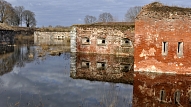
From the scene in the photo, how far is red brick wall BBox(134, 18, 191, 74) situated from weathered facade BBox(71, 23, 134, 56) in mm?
8124

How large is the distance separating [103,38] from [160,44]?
34.1ft

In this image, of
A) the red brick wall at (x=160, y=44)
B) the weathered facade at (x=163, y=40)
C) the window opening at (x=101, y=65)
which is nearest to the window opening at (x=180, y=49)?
the weathered facade at (x=163, y=40)

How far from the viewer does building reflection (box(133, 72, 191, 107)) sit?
29.7ft

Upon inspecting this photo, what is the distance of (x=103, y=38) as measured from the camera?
79.9 ft

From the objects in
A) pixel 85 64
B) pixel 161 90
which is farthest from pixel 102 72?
pixel 161 90

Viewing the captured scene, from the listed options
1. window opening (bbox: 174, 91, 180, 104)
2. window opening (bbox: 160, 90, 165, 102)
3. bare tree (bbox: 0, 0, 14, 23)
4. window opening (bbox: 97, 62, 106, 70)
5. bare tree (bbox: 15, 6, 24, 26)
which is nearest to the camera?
window opening (bbox: 174, 91, 180, 104)

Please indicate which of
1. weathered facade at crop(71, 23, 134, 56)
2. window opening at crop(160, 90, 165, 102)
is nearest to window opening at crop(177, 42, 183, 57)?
window opening at crop(160, 90, 165, 102)

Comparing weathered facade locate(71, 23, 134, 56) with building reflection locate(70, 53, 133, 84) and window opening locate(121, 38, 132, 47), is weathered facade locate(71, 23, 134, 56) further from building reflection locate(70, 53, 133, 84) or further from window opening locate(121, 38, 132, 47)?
building reflection locate(70, 53, 133, 84)

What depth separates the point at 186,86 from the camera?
1160 centimetres

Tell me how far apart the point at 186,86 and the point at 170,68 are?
298cm

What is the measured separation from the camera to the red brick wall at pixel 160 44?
1436 centimetres

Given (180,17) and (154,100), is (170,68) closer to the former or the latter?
(180,17)

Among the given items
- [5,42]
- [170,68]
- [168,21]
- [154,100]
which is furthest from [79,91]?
[5,42]

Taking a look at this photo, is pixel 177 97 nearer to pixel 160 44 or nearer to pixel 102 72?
pixel 160 44
